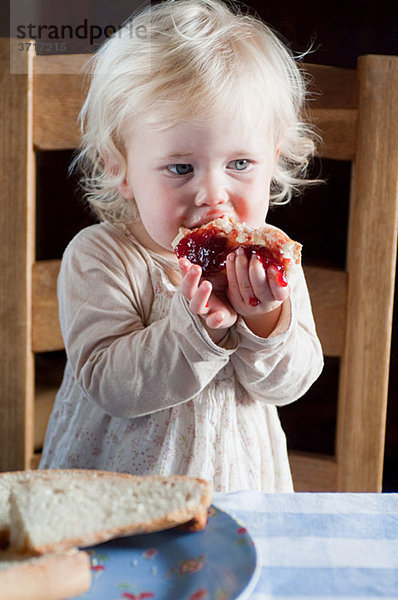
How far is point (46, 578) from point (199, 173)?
0.62m

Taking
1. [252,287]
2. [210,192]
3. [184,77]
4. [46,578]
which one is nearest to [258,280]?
[252,287]

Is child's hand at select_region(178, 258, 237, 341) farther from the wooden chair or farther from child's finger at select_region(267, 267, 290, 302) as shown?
the wooden chair

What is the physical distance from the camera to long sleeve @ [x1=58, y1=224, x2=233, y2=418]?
94 centimetres

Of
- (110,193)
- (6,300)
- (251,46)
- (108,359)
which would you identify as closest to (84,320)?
(108,359)

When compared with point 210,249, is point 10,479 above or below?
below

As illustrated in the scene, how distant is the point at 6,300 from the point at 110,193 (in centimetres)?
28

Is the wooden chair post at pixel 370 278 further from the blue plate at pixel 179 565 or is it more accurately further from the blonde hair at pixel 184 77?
the blue plate at pixel 179 565

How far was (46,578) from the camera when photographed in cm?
→ 51

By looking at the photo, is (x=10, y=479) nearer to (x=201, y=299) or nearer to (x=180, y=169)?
(x=201, y=299)

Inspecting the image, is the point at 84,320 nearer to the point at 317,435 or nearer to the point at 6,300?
the point at 6,300

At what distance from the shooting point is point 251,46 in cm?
104

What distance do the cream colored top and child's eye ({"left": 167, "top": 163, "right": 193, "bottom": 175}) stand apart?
0.17 metres

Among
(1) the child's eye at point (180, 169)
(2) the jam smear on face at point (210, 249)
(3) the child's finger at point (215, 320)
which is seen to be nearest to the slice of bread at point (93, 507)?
(3) the child's finger at point (215, 320)

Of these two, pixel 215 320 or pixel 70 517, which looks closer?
pixel 70 517
